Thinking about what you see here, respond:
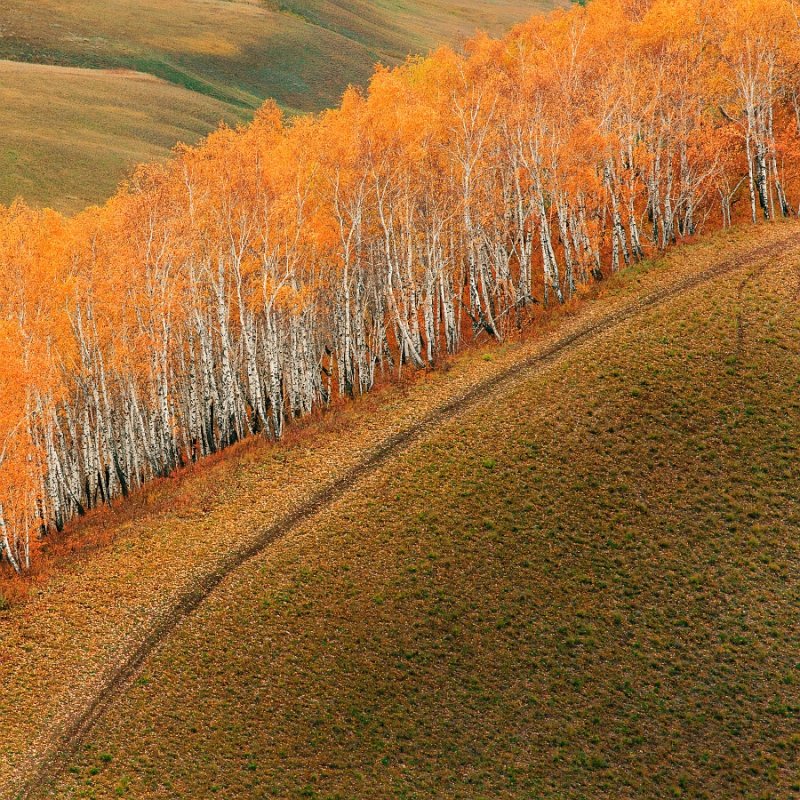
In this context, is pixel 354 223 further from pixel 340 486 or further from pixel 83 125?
pixel 83 125

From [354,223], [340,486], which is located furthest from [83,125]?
[340,486]

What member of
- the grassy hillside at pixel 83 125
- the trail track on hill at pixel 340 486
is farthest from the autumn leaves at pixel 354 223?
the grassy hillside at pixel 83 125

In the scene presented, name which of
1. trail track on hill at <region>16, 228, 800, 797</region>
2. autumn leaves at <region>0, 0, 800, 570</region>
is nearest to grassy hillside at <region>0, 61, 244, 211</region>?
autumn leaves at <region>0, 0, 800, 570</region>

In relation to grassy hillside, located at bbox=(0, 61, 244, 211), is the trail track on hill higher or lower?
lower

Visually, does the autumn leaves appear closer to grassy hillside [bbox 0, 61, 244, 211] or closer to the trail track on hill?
the trail track on hill

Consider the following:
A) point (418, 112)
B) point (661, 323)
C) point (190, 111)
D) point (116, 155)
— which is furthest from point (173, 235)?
point (190, 111)

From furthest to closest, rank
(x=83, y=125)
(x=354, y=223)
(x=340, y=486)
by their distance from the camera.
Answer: (x=83, y=125) < (x=354, y=223) < (x=340, y=486)

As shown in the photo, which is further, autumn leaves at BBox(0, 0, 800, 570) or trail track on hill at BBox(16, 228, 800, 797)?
autumn leaves at BBox(0, 0, 800, 570)

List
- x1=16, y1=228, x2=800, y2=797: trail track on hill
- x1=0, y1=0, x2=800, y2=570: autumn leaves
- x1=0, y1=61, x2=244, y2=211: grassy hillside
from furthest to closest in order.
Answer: x1=0, y1=61, x2=244, y2=211: grassy hillside
x1=0, y1=0, x2=800, y2=570: autumn leaves
x1=16, y1=228, x2=800, y2=797: trail track on hill
